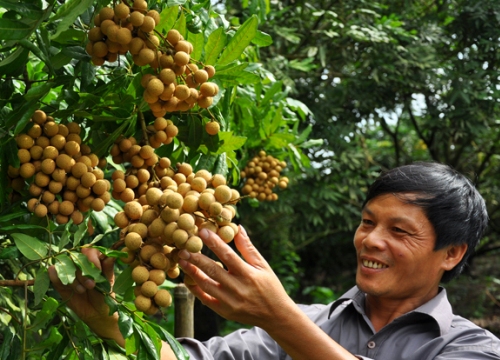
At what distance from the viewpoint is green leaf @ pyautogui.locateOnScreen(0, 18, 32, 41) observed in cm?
128

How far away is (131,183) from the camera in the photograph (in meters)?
1.45

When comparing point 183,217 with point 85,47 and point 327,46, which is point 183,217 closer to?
point 85,47

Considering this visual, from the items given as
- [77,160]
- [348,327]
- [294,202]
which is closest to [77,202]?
[77,160]

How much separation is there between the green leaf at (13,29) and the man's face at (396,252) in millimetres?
1200

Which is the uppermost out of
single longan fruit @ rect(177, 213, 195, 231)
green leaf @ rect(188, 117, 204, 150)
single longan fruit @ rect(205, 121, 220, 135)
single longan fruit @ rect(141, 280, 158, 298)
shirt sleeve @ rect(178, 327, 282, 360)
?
single longan fruit @ rect(205, 121, 220, 135)

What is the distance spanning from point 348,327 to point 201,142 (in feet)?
3.15

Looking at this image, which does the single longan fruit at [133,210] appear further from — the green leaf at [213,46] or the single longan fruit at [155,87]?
the green leaf at [213,46]

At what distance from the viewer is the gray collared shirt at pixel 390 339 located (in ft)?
6.59

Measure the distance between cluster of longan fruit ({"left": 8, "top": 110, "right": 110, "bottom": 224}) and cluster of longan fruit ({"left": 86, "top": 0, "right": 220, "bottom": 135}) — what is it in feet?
0.60

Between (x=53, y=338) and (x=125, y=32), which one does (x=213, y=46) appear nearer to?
(x=125, y=32)

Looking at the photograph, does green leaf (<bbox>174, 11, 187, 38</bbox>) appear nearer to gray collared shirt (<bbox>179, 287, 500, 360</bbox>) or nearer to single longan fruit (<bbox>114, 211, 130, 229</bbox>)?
single longan fruit (<bbox>114, 211, 130, 229</bbox>)

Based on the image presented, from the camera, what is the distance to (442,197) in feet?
6.98

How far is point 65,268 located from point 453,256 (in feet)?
4.31

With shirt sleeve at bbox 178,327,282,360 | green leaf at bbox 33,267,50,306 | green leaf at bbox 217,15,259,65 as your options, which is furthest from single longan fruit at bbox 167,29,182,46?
shirt sleeve at bbox 178,327,282,360
